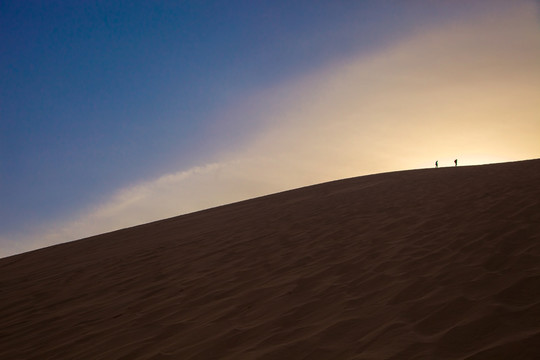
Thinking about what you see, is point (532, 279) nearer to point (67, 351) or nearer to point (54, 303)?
point (67, 351)

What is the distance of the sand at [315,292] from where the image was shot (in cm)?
266

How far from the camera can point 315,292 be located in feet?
12.6

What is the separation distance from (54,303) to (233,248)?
2.98m

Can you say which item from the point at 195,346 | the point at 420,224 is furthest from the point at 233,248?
the point at 195,346

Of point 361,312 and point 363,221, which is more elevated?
point 363,221

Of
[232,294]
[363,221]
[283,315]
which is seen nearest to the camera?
[283,315]

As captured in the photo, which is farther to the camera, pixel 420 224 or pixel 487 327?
pixel 420 224

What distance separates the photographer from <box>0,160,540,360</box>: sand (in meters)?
2.66

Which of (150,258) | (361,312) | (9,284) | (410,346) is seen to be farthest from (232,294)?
(9,284)

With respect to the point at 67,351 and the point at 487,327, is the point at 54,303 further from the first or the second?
the point at 487,327

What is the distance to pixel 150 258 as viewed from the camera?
23.6ft

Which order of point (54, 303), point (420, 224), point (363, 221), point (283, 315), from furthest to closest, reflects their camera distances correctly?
1. point (363, 221)
2. point (420, 224)
3. point (54, 303)
4. point (283, 315)

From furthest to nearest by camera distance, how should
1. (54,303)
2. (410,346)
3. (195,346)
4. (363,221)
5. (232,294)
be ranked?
1. (363,221)
2. (54,303)
3. (232,294)
4. (195,346)
5. (410,346)

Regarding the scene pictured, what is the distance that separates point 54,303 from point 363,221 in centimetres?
554
